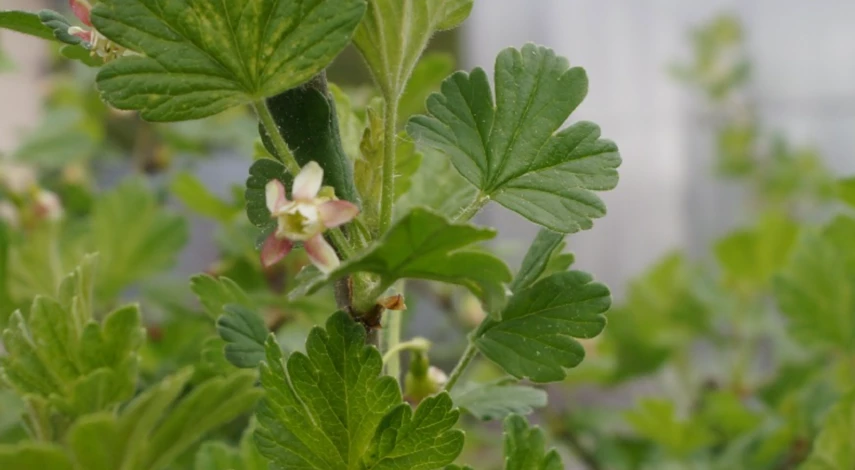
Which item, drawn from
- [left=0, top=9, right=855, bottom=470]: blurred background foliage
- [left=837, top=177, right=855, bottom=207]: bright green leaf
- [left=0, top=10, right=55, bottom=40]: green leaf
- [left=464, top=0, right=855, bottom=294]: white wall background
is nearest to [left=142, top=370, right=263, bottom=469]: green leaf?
[left=0, top=9, right=855, bottom=470]: blurred background foliage

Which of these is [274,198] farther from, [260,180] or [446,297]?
[446,297]

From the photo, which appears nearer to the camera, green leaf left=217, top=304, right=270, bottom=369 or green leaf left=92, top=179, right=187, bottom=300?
green leaf left=217, top=304, right=270, bottom=369

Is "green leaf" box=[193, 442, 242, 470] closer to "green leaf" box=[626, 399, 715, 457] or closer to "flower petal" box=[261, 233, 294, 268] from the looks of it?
"flower petal" box=[261, 233, 294, 268]

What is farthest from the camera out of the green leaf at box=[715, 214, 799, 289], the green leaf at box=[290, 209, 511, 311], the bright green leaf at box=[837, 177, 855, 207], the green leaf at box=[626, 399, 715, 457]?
the green leaf at box=[715, 214, 799, 289]

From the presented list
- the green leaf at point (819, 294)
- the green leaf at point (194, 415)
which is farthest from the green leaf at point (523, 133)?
the green leaf at point (819, 294)

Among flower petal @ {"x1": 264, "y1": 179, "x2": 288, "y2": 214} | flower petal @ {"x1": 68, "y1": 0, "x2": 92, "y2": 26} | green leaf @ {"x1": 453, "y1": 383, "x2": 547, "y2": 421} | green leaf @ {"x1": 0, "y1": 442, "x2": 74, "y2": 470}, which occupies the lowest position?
green leaf @ {"x1": 453, "y1": 383, "x2": 547, "y2": 421}

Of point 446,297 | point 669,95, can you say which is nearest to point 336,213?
point 446,297

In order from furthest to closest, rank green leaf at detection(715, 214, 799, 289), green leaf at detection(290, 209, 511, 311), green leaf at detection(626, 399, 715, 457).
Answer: green leaf at detection(715, 214, 799, 289) < green leaf at detection(626, 399, 715, 457) < green leaf at detection(290, 209, 511, 311)
